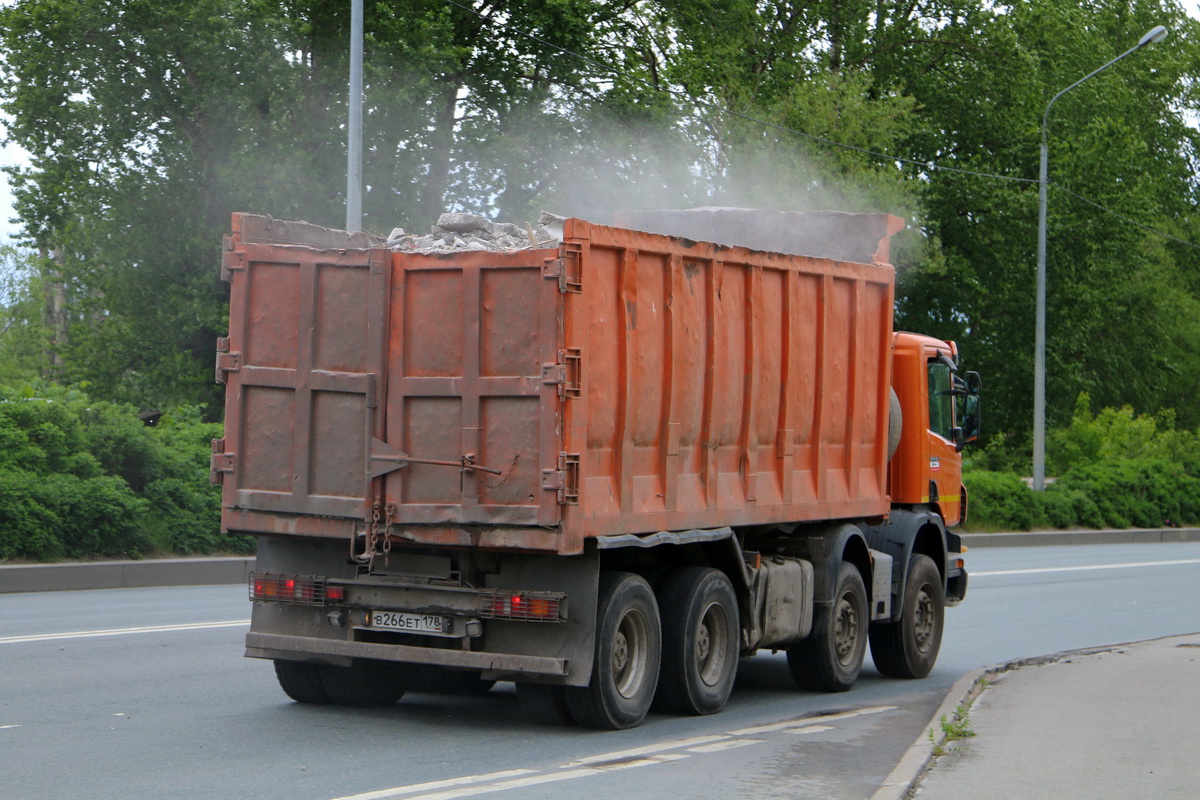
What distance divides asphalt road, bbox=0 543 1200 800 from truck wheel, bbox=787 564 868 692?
15cm

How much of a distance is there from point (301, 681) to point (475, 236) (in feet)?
9.13

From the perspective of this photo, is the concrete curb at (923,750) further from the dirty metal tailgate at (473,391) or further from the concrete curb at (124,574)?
the concrete curb at (124,574)

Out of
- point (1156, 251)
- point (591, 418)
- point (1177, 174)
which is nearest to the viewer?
point (591, 418)

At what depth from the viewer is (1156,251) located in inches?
2136

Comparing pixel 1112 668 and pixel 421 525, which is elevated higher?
pixel 421 525

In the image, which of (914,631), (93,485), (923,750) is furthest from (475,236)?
(93,485)

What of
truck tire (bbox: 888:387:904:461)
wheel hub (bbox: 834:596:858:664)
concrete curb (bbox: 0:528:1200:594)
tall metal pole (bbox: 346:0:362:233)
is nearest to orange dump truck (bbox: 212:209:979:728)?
wheel hub (bbox: 834:596:858:664)

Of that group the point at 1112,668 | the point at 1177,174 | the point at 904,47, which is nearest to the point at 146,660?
the point at 1112,668

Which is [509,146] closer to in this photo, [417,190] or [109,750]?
[417,190]

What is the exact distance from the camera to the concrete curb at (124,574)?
16.4 meters

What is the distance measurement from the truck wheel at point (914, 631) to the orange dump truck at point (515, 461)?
2.09 metres

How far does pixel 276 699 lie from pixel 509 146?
22046mm

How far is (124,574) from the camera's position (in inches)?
685

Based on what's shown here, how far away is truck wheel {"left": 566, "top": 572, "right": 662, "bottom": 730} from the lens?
27.6ft
